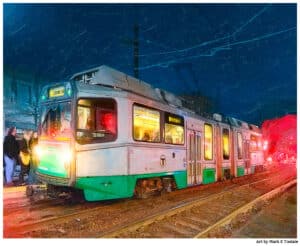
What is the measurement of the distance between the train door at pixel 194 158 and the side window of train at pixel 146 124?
1.81 meters

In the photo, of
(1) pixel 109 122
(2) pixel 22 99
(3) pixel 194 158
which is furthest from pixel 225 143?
(2) pixel 22 99

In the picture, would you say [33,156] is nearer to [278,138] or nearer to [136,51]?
[136,51]

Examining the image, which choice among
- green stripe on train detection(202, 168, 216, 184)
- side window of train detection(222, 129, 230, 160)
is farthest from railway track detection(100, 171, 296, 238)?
side window of train detection(222, 129, 230, 160)

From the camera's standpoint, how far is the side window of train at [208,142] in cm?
1196

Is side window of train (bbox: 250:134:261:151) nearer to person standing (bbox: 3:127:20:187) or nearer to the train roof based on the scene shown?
the train roof

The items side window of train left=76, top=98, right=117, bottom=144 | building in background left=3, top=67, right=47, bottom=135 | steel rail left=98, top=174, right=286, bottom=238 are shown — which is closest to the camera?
steel rail left=98, top=174, right=286, bottom=238

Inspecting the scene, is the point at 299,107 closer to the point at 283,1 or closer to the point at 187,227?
the point at 283,1

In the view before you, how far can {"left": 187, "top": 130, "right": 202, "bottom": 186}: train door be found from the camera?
10.8 meters

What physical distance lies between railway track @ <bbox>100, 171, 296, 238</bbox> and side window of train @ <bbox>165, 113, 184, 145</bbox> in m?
1.60

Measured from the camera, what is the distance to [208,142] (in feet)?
40.1

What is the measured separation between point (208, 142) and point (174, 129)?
2.59 m

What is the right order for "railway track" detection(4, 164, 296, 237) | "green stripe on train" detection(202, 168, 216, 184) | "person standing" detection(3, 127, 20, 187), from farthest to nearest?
"green stripe on train" detection(202, 168, 216, 184)
"person standing" detection(3, 127, 20, 187)
"railway track" detection(4, 164, 296, 237)

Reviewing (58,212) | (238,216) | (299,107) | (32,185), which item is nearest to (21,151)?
(32,185)

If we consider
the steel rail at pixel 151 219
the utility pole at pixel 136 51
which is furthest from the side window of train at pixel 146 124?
the utility pole at pixel 136 51
